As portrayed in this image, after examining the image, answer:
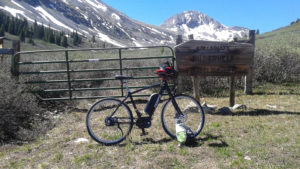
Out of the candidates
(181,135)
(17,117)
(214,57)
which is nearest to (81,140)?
(181,135)

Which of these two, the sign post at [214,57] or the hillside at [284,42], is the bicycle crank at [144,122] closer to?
the sign post at [214,57]

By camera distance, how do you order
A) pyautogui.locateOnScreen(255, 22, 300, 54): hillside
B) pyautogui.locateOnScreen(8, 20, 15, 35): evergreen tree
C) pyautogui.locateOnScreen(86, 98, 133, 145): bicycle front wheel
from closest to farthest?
pyautogui.locateOnScreen(86, 98, 133, 145): bicycle front wheel
pyautogui.locateOnScreen(255, 22, 300, 54): hillside
pyautogui.locateOnScreen(8, 20, 15, 35): evergreen tree

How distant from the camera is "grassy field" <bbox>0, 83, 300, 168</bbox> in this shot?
421 centimetres

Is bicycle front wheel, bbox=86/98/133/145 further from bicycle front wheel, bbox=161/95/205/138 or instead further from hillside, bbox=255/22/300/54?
hillside, bbox=255/22/300/54

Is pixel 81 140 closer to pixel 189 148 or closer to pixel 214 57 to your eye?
pixel 189 148

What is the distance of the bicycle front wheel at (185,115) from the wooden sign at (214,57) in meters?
1.86

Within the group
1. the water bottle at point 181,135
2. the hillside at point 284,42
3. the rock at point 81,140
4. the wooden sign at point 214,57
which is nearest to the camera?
the water bottle at point 181,135

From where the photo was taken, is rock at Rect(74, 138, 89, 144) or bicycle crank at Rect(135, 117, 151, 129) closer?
bicycle crank at Rect(135, 117, 151, 129)

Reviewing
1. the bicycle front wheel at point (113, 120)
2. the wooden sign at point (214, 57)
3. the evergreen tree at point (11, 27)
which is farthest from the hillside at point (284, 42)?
the evergreen tree at point (11, 27)

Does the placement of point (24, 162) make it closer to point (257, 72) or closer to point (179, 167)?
point (179, 167)

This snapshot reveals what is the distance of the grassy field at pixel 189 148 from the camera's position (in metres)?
4.21

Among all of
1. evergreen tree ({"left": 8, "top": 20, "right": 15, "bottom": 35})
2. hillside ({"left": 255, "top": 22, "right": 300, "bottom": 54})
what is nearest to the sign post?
hillside ({"left": 255, "top": 22, "right": 300, "bottom": 54})

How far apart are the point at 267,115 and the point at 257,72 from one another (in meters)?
5.22

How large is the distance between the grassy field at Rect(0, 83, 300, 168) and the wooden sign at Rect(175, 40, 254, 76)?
115cm
